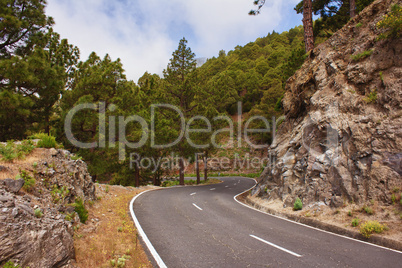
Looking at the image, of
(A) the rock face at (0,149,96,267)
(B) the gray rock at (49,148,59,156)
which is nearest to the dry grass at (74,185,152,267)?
(A) the rock face at (0,149,96,267)

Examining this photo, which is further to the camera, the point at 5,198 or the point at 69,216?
the point at 69,216

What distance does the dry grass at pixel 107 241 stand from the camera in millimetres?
5352

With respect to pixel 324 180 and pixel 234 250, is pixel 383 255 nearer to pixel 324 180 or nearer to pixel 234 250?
pixel 234 250

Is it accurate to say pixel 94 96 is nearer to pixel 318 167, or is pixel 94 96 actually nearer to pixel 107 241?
pixel 107 241

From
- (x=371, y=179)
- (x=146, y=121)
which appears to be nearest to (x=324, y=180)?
(x=371, y=179)

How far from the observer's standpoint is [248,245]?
6465mm

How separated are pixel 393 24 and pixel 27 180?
14.8 meters

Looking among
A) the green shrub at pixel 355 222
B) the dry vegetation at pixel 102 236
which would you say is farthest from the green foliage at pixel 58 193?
the green shrub at pixel 355 222

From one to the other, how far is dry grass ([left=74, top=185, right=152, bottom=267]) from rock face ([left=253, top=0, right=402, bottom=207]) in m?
8.04

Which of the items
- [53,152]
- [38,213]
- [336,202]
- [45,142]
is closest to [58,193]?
[53,152]

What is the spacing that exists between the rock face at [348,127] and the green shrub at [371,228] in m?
1.40

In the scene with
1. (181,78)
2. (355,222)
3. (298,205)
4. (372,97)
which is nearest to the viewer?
(355,222)

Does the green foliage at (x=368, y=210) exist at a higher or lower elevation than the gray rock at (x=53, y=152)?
lower

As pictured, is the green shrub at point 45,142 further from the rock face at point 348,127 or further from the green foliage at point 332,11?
the green foliage at point 332,11
